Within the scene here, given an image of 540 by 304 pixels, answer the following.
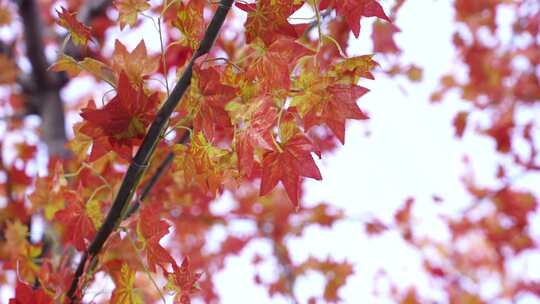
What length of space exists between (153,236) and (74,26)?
384 mm

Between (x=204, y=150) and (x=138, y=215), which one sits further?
(x=138, y=215)

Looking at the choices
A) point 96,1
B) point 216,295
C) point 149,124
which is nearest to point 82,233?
point 149,124

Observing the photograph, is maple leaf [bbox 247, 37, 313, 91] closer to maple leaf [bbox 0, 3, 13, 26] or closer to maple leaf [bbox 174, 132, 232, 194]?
maple leaf [bbox 174, 132, 232, 194]

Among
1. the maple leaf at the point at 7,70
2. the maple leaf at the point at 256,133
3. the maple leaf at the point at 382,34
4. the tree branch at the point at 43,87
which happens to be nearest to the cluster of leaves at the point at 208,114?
the maple leaf at the point at 256,133

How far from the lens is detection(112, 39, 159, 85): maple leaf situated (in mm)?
940

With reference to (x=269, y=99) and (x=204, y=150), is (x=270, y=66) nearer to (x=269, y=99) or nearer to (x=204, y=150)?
(x=269, y=99)

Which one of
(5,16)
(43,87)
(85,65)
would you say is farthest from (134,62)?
(5,16)

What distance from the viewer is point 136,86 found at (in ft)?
3.02

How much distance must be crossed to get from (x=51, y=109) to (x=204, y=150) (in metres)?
1.92

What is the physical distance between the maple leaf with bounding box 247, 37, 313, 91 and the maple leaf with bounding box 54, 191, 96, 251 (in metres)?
0.51

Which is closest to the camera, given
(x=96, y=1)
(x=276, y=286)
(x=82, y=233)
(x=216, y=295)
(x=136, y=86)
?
(x=136, y=86)

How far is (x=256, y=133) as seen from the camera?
2.59ft

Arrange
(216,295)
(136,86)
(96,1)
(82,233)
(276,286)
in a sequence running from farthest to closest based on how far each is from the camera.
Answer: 1. (216,295)
2. (96,1)
3. (276,286)
4. (82,233)
5. (136,86)

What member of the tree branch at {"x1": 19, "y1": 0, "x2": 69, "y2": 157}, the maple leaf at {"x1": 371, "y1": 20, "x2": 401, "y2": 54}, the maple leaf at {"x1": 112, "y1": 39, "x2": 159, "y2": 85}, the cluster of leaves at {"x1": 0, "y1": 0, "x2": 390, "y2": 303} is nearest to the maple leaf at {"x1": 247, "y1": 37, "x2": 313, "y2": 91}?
the cluster of leaves at {"x1": 0, "y1": 0, "x2": 390, "y2": 303}
